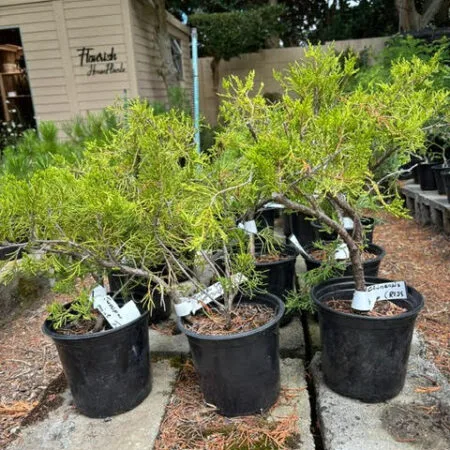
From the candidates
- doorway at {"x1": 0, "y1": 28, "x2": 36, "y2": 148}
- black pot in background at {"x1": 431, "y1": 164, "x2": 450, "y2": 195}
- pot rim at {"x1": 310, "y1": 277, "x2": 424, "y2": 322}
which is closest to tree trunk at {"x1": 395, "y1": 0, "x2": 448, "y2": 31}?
black pot in background at {"x1": 431, "y1": 164, "x2": 450, "y2": 195}

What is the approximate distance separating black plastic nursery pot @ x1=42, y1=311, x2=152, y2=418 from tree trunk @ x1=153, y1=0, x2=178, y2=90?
601 cm

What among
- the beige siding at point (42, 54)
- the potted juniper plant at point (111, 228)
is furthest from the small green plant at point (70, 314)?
the beige siding at point (42, 54)

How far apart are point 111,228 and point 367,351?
1133mm

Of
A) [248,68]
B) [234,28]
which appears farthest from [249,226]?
[248,68]

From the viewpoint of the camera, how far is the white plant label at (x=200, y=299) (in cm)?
181

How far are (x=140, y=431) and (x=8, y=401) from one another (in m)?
0.76

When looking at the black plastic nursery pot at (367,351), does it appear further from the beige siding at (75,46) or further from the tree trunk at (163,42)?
the tree trunk at (163,42)

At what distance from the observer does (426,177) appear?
14.1 ft

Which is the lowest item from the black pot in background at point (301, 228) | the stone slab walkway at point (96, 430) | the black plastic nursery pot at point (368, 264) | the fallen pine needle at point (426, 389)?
the stone slab walkway at point (96, 430)

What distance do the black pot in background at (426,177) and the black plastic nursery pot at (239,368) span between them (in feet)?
10.3

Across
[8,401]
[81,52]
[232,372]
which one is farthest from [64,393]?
[81,52]

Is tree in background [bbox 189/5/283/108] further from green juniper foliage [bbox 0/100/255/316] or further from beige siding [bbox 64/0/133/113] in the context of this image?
green juniper foliage [bbox 0/100/255/316]

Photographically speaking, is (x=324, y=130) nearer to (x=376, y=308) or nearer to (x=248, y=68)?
(x=376, y=308)

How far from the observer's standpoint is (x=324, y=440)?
1627 mm
